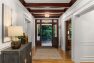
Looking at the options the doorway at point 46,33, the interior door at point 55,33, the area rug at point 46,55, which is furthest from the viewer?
the doorway at point 46,33

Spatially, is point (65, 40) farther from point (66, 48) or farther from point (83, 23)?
point (83, 23)

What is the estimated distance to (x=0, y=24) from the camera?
12.6 ft

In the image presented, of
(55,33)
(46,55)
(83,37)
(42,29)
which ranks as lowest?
(46,55)

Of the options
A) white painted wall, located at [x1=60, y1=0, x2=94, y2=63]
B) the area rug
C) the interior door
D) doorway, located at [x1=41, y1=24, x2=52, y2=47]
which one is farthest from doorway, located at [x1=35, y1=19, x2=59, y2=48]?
white painted wall, located at [x1=60, y1=0, x2=94, y2=63]

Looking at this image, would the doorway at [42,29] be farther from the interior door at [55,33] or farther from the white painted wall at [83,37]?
the white painted wall at [83,37]

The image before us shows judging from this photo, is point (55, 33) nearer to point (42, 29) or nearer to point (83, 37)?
point (42, 29)

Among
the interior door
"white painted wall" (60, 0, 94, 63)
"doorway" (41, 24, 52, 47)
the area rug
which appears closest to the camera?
"white painted wall" (60, 0, 94, 63)

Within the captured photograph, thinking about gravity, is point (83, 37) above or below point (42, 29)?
below

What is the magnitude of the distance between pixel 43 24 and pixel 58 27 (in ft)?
4.70

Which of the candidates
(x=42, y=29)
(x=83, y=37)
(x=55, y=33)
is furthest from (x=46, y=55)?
(x=42, y=29)

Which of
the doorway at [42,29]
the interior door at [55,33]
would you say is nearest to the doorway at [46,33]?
the doorway at [42,29]

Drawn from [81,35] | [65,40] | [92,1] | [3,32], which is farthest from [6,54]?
[65,40]

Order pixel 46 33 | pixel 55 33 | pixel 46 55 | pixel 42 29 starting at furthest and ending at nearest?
1. pixel 46 33
2. pixel 42 29
3. pixel 55 33
4. pixel 46 55

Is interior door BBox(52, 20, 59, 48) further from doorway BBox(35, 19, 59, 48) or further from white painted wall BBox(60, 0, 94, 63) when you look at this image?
white painted wall BBox(60, 0, 94, 63)
